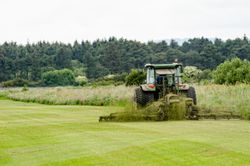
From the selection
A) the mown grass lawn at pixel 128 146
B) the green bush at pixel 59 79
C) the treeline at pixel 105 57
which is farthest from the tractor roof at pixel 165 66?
the treeline at pixel 105 57

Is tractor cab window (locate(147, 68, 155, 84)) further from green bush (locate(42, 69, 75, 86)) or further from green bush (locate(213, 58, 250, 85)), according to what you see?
green bush (locate(42, 69, 75, 86))

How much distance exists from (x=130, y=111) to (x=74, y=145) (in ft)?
23.7

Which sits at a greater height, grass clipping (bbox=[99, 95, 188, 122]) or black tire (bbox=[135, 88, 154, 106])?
black tire (bbox=[135, 88, 154, 106])

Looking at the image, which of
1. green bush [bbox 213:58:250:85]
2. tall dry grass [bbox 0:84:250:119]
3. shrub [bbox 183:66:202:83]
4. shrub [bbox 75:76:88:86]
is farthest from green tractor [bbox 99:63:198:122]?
shrub [bbox 75:76:88:86]

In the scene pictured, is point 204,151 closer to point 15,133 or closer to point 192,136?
point 192,136

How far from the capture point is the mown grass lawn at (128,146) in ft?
30.9

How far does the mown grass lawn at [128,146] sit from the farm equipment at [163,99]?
310 centimetres

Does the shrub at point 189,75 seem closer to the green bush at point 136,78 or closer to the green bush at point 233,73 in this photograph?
the green bush at point 233,73

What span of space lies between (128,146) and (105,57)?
3761 inches

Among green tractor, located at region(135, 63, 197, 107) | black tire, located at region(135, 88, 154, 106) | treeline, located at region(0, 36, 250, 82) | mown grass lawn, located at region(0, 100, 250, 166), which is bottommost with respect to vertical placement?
mown grass lawn, located at region(0, 100, 250, 166)

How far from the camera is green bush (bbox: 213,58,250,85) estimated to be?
137 feet

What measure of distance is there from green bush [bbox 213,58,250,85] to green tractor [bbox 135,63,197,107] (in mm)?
19609

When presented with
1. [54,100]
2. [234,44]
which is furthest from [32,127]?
[234,44]

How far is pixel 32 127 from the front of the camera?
54.0ft
